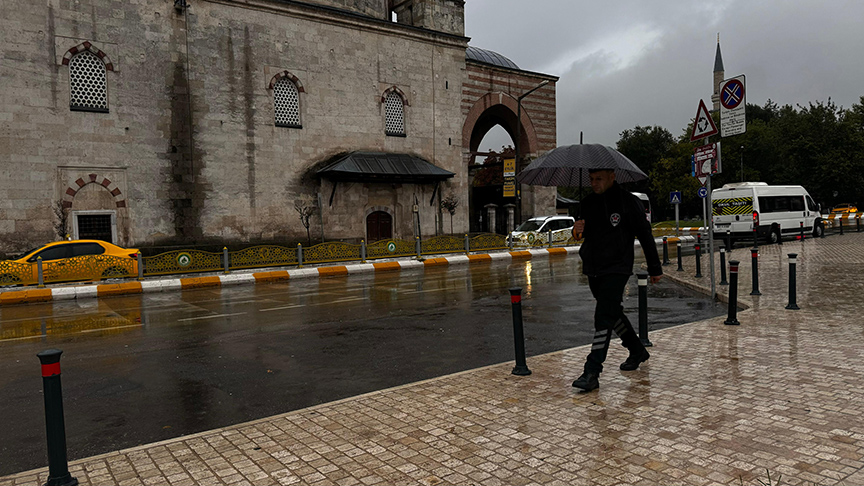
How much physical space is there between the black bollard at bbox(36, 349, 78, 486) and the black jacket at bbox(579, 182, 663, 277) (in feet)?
13.6

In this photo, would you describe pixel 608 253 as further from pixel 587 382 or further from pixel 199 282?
pixel 199 282

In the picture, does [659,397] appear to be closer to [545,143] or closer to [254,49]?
[254,49]

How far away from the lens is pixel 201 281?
647 inches

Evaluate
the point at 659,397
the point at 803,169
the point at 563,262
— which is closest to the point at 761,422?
Result: the point at 659,397

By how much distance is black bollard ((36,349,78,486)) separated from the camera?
3.50m

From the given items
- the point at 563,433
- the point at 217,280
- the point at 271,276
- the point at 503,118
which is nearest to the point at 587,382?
the point at 563,433

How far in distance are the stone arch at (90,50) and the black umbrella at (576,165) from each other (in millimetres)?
20525

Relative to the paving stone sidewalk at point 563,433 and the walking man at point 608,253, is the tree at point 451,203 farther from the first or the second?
the walking man at point 608,253

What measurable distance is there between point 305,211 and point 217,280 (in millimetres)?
10056

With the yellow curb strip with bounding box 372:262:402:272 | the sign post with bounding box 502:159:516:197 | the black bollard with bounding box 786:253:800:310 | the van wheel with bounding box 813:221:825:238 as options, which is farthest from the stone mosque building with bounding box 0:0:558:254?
the black bollard with bounding box 786:253:800:310

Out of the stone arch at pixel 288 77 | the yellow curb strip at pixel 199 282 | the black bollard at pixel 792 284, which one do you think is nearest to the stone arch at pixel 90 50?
the stone arch at pixel 288 77

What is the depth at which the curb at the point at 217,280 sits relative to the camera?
560 inches

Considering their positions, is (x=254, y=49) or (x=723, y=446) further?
(x=254, y=49)

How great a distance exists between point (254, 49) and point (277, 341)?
2014cm
